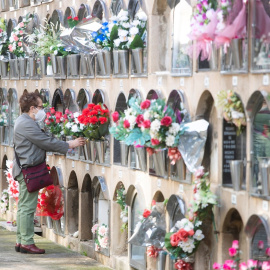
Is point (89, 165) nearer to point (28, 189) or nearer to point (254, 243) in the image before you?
point (28, 189)

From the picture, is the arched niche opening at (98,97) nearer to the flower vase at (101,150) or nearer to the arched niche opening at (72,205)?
the flower vase at (101,150)

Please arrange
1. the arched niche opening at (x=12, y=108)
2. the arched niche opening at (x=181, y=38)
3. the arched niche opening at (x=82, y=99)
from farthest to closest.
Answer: the arched niche opening at (x=12, y=108), the arched niche opening at (x=82, y=99), the arched niche opening at (x=181, y=38)

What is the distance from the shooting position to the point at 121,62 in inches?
353

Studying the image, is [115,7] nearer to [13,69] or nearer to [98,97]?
[98,97]

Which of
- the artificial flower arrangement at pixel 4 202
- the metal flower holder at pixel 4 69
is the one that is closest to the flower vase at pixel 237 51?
the metal flower holder at pixel 4 69

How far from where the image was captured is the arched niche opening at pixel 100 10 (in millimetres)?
9609

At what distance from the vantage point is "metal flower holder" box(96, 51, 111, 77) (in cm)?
928

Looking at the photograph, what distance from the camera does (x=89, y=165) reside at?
33.2ft

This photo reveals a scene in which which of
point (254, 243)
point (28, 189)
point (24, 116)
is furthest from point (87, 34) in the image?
point (254, 243)

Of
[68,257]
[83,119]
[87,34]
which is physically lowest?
[68,257]

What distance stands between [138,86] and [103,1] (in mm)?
1440

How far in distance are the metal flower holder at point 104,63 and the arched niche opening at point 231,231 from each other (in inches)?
112

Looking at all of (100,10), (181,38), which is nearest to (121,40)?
(181,38)

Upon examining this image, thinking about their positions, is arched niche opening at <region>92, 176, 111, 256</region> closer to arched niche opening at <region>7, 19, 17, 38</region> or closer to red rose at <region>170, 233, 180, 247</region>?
red rose at <region>170, 233, 180, 247</region>
